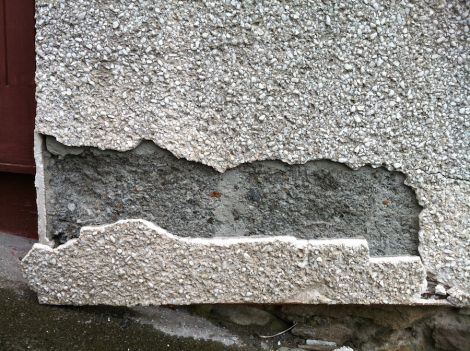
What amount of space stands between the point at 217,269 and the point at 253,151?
1.54ft

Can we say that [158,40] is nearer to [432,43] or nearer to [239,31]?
[239,31]

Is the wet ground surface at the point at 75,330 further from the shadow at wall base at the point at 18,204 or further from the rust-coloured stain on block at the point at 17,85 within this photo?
the rust-coloured stain on block at the point at 17,85

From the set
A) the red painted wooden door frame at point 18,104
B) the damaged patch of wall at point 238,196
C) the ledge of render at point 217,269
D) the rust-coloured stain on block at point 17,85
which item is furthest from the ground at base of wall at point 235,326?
the rust-coloured stain on block at point 17,85

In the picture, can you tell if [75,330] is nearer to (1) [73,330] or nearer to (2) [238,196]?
A: (1) [73,330]

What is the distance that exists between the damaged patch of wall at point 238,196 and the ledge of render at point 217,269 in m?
0.06

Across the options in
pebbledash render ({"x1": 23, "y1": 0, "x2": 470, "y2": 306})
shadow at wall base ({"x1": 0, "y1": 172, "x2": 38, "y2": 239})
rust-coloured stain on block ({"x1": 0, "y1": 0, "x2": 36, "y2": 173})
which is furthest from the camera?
shadow at wall base ({"x1": 0, "y1": 172, "x2": 38, "y2": 239})

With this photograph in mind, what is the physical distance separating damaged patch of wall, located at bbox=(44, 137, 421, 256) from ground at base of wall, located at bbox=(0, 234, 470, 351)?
1.01ft

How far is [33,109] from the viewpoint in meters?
1.86

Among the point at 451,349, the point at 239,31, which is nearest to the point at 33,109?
the point at 239,31

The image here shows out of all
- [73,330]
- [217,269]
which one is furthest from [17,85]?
[217,269]

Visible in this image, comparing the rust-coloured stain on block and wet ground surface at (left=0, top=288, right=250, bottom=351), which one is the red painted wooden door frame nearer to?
the rust-coloured stain on block

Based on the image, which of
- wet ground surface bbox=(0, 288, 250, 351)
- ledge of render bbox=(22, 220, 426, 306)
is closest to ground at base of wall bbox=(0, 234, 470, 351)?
wet ground surface bbox=(0, 288, 250, 351)

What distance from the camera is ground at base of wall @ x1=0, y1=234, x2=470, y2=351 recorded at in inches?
63.1

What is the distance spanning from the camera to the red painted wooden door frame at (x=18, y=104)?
6.00ft
